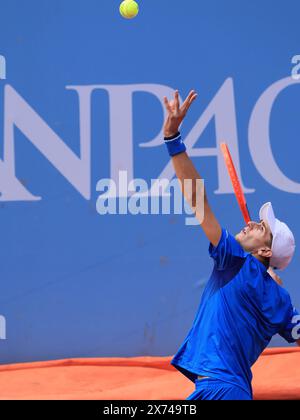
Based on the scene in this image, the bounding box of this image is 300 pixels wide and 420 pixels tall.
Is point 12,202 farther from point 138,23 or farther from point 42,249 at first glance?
point 138,23

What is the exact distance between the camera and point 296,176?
470cm

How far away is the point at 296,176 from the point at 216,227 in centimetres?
154

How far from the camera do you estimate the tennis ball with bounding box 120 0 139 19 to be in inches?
171

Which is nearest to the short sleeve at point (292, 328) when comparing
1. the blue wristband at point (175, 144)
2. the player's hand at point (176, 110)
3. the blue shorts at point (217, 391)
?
the blue shorts at point (217, 391)

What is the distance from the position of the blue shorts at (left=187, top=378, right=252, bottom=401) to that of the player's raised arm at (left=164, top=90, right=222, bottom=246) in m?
0.50

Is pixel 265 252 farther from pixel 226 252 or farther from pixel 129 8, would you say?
pixel 129 8

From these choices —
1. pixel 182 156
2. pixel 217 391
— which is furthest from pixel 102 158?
pixel 217 391

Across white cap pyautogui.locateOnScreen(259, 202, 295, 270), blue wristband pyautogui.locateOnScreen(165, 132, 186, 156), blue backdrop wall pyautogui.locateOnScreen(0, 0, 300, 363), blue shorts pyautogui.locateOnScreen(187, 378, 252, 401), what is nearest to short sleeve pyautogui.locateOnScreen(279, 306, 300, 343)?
white cap pyautogui.locateOnScreen(259, 202, 295, 270)

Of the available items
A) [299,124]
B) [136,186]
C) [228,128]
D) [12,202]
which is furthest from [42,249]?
[299,124]

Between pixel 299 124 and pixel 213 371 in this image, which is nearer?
pixel 213 371

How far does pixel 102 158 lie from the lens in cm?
468

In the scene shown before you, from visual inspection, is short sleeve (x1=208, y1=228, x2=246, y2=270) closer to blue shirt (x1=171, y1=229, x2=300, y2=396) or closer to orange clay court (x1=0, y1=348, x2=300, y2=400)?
blue shirt (x1=171, y1=229, x2=300, y2=396)

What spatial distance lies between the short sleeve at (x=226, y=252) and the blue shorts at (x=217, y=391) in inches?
16.3
